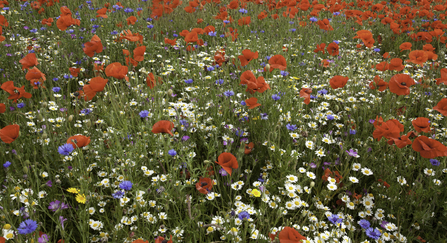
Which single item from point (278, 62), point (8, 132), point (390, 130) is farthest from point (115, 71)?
point (390, 130)

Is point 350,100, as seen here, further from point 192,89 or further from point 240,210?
point 240,210

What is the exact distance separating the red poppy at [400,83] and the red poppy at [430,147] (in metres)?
0.61

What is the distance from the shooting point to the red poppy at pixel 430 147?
1.73 m

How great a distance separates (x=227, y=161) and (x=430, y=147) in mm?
1260

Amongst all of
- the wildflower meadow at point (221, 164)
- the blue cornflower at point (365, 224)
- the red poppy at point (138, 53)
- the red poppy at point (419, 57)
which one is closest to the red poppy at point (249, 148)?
the wildflower meadow at point (221, 164)

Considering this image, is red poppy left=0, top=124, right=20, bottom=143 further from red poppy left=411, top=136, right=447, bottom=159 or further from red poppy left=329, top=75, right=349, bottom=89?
red poppy left=411, top=136, right=447, bottom=159

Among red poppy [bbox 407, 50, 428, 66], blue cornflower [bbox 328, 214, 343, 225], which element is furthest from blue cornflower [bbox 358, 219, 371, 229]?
red poppy [bbox 407, 50, 428, 66]

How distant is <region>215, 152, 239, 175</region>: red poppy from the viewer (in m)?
1.61

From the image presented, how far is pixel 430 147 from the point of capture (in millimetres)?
1798

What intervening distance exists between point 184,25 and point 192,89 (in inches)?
105

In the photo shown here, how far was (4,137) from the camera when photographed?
1.83 m

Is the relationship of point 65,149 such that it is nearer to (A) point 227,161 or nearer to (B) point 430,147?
(A) point 227,161

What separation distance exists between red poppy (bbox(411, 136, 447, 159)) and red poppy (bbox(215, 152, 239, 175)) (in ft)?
3.77

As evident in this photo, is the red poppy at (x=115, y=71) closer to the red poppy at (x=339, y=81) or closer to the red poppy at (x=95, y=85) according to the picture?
the red poppy at (x=95, y=85)
